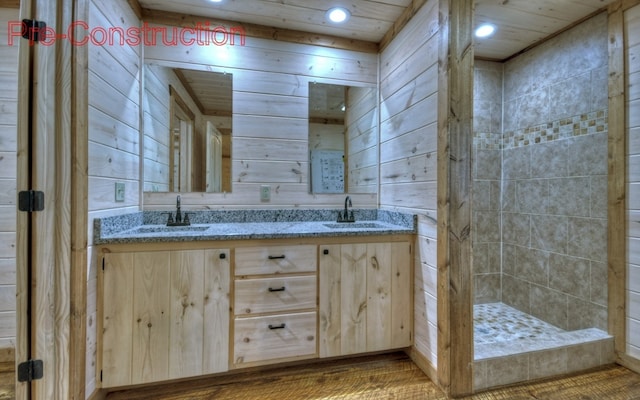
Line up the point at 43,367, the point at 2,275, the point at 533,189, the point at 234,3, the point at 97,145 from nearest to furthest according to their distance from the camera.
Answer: the point at 43,367
the point at 97,145
the point at 2,275
the point at 234,3
the point at 533,189

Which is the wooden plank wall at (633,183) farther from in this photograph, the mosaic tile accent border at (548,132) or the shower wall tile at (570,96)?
the shower wall tile at (570,96)

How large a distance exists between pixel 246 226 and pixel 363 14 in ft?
5.61

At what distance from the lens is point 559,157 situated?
222cm

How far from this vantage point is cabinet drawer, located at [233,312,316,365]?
163 cm

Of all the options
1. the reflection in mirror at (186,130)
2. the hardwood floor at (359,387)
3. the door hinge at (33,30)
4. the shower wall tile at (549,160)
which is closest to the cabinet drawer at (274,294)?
the hardwood floor at (359,387)

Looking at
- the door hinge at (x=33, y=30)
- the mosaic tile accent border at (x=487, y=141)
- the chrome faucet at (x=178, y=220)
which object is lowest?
the chrome faucet at (x=178, y=220)

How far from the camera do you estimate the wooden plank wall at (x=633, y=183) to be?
1.71 metres

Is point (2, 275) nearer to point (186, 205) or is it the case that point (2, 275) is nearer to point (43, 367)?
point (43, 367)

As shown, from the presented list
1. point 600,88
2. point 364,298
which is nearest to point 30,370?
point 364,298

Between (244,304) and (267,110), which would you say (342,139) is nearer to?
(267,110)

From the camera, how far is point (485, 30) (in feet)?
7.16

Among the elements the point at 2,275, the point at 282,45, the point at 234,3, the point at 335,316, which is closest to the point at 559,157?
the point at 335,316

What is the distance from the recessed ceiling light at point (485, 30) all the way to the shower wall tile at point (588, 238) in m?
1.58

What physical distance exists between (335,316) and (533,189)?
2.04m
